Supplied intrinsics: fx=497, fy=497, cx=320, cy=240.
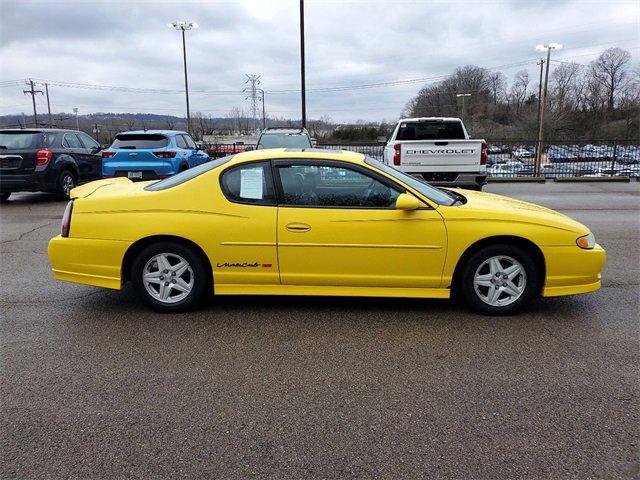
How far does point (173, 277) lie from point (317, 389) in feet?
6.21

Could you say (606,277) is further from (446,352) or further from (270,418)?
(270,418)

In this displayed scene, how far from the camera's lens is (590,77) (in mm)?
70125

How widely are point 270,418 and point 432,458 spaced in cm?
92

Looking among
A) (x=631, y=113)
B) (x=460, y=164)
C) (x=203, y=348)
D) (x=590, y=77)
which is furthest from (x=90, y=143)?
(x=590, y=77)

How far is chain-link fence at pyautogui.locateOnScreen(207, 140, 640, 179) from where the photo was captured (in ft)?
62.5

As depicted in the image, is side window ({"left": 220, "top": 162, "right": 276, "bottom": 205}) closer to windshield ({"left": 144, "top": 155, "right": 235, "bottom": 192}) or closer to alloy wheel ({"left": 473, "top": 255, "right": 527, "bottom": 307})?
windshield ({"left": 144, "top": 155, "right": 235, "bottom": 192})

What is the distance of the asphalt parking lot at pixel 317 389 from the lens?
2.49 metres

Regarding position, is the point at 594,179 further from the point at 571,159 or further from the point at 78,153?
the point at 78,153

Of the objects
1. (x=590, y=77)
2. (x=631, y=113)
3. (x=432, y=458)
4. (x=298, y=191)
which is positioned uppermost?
(x=590, y=77)

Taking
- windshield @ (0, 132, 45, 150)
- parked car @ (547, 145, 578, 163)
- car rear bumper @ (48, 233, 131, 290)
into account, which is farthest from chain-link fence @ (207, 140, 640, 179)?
car rear bumper @ (48, 233, 131, 290)

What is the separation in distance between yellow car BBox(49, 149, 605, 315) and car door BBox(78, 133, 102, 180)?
9.10m

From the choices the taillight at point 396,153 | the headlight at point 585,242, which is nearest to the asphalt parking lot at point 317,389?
the headlight at point 585,242

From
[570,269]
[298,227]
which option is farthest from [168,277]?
[570,269]

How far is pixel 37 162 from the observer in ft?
35.9
